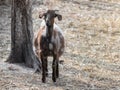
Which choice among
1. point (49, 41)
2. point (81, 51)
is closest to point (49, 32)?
point (49, 41)

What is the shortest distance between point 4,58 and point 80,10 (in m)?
6.80

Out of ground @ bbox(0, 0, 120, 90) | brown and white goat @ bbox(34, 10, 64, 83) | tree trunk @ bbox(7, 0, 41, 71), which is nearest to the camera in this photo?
brown and white goat @ bbox(34, 10, 64, 83)

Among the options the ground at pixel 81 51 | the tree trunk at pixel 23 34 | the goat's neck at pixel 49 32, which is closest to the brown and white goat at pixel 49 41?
the goat's neck at pixel 49 32

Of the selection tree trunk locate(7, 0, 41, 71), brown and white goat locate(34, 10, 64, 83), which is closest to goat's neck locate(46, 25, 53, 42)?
brown and white goat locate(34, 10, 64, 83)

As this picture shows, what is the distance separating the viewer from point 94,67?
8953 millimetres

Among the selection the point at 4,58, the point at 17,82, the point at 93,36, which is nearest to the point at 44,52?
the point at 17,82

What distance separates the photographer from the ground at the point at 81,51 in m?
7.73

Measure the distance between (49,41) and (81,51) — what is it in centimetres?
300

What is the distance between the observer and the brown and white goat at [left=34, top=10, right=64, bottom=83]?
23.9ft

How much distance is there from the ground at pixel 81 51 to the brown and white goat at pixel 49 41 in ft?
1.28

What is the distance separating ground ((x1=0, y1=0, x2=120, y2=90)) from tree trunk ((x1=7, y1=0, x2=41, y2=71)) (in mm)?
200

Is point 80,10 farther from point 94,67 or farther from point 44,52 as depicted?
point 44,52

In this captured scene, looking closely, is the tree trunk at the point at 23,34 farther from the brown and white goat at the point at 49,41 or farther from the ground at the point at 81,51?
the brown and white goat at the point at 49,41

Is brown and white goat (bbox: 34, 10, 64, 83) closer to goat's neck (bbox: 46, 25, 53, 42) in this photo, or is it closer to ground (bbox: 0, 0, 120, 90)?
goat's neck (bbox: 46, 25, 53, 42)
